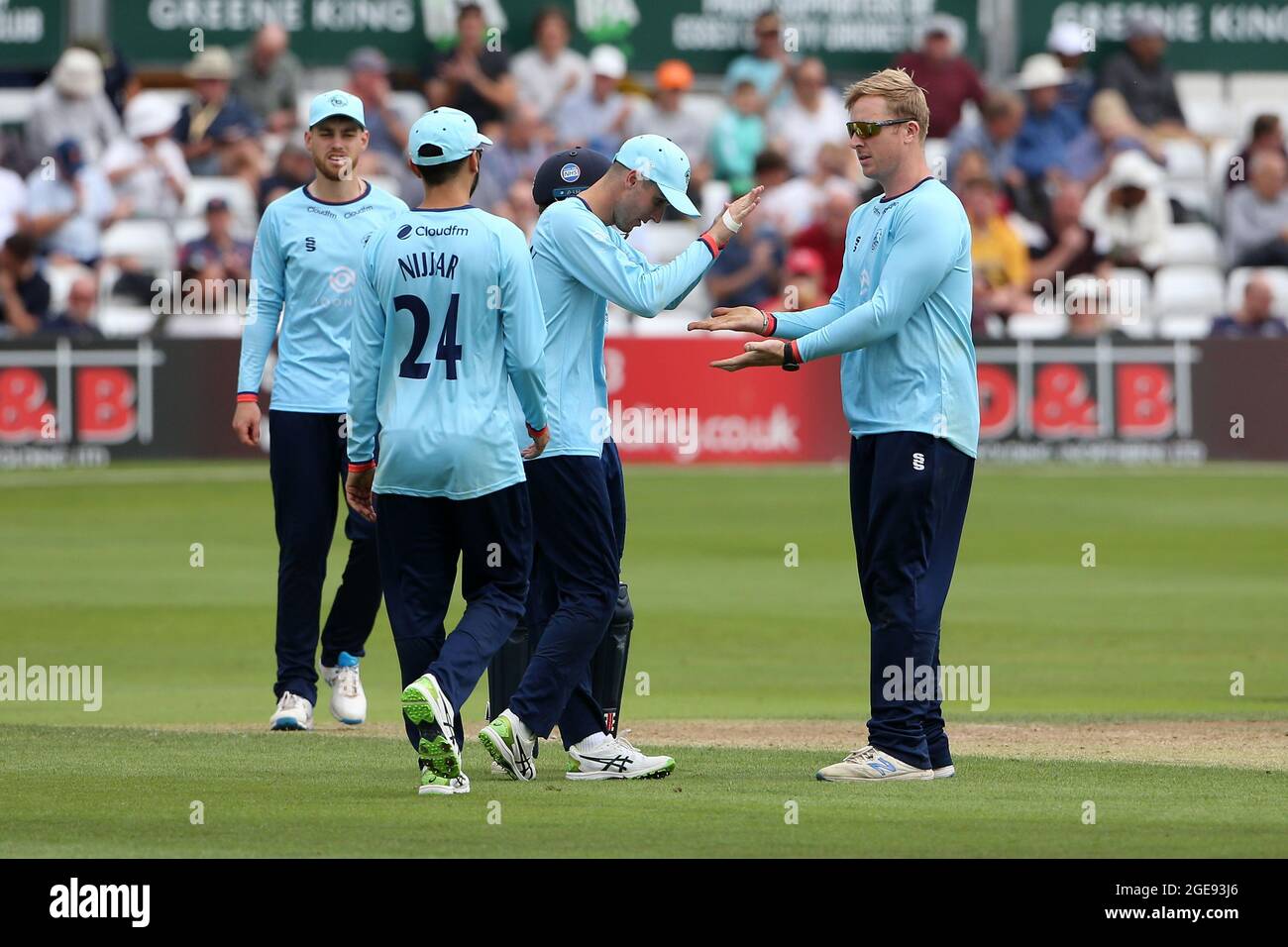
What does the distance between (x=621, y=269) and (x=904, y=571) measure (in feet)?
4.95

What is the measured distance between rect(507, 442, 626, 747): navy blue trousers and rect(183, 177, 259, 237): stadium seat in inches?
618

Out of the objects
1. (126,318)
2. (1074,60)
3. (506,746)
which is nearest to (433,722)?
(506,746)

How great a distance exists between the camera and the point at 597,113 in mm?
25359

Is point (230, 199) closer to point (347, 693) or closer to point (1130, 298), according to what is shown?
point (1130, 298)

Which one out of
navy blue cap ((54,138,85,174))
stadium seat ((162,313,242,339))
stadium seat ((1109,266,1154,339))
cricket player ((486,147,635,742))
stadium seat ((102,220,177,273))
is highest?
navy blue cap ((54,138,85,174))

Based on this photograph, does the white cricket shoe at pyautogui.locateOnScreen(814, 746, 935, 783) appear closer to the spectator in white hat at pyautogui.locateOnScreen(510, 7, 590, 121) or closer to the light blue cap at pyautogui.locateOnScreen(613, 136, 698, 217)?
the light blue cap at pyautogui.locateOnScreen(613, 136, 698, 217)

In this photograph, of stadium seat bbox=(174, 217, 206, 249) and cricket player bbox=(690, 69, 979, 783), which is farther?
stadium seat bbox=(174, 217, 206, 249)

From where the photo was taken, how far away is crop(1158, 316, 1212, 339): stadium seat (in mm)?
Result: 23141

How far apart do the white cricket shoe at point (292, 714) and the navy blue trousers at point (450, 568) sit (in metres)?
2.37

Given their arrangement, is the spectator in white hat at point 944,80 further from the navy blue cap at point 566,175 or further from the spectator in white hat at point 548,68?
the navy blue cap at point 566,175

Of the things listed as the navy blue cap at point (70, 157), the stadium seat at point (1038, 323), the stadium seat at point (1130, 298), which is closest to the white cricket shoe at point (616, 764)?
the stadium seat at point (1038, 323)

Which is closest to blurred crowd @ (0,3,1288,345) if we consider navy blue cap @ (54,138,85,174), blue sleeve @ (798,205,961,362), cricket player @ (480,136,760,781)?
navy blue cap @ (54,138,85,174)
